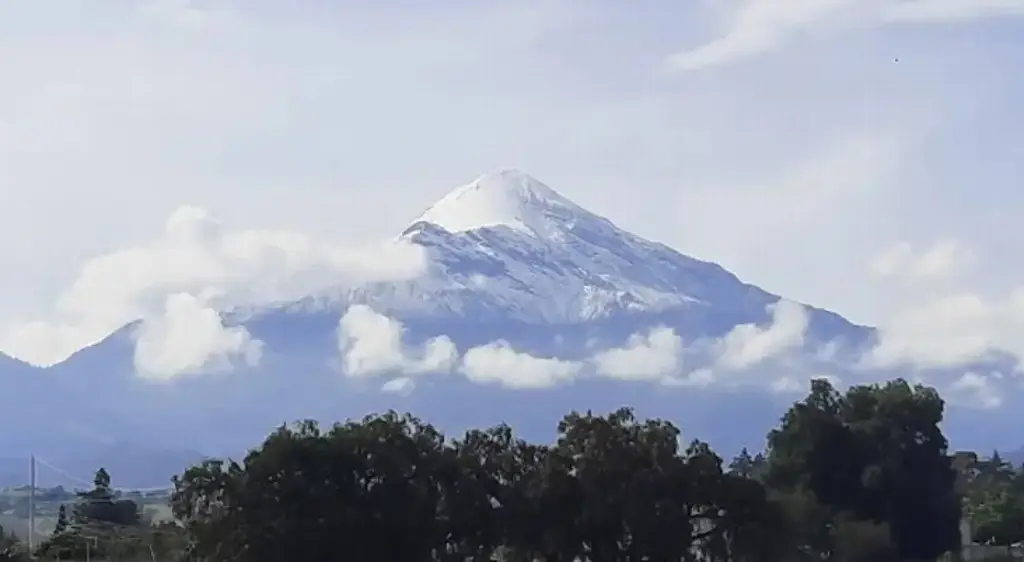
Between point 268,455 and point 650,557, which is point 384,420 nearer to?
point 268,455

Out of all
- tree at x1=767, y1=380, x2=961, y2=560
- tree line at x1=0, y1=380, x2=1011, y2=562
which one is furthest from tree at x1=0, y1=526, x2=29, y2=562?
tree at x1=767, y1=380, x2=961, y2=560

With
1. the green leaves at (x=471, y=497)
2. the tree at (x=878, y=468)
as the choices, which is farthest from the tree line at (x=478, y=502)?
the tree at (x=878, y=468)

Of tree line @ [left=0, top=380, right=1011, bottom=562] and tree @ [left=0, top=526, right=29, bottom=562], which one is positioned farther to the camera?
tree @ [left=0, top=526, right=29, bottom=562]

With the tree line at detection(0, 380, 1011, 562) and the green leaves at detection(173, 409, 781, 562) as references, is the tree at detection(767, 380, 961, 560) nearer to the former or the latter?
the tree line at detection(0, 380, 1011, 562)

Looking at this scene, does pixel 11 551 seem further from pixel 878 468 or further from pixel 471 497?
pixel 878 468

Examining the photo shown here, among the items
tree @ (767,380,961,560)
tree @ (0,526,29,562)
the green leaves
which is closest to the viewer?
the green leaves

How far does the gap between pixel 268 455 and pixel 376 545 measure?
404cm

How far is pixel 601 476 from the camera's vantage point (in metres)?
54.4

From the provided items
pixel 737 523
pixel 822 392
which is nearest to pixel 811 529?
pixel 737 523

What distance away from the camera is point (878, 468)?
234ft

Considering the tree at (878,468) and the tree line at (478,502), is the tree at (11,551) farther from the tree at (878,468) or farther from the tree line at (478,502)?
the tree at (878,468)

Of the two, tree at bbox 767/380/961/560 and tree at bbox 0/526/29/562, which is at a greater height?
tree at bbox 767/380/961/560

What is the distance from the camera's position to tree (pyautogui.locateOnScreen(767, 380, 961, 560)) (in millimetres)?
71375

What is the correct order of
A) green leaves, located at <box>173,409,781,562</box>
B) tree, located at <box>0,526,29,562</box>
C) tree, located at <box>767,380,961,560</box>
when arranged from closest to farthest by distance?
green leaves, located at <box>173,409,781,562</box>
tree, located at <box>0,526,29,562</box>
tree, located at <box>767,380,961,560</box>
